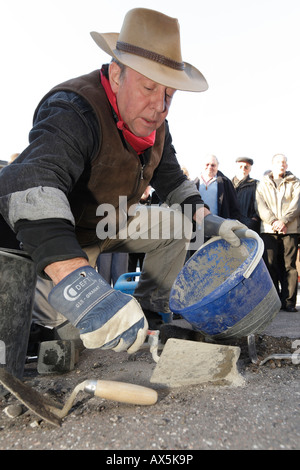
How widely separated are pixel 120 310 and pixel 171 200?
1.69 meters

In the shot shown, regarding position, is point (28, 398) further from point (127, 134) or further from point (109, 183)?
point (127, 134)

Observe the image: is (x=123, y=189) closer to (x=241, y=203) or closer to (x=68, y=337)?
(x=68, y=337)

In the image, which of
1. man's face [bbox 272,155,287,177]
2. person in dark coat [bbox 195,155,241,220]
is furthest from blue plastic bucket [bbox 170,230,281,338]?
man's face [bbox 272,155,287,177]

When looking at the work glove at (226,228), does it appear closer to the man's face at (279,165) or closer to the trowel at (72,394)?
the trowel at (72,394)

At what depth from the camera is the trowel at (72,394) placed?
1330 millimetres

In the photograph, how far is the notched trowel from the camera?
1.69m

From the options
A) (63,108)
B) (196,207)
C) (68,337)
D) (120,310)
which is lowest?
(68,337)

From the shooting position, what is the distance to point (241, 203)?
5.06 m

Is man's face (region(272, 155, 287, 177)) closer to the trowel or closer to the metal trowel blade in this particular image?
the trowel

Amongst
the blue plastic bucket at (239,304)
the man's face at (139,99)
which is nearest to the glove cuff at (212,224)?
the blue plastic bucket at (239,304)

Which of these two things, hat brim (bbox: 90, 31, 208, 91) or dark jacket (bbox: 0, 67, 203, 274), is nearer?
dark jacket (bbox: 0, 67, 203, 274)

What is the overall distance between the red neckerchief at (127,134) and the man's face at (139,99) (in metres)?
0.02

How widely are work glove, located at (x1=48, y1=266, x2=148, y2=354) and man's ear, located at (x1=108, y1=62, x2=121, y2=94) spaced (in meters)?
1.10

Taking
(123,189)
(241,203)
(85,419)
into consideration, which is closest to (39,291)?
(123,189)
